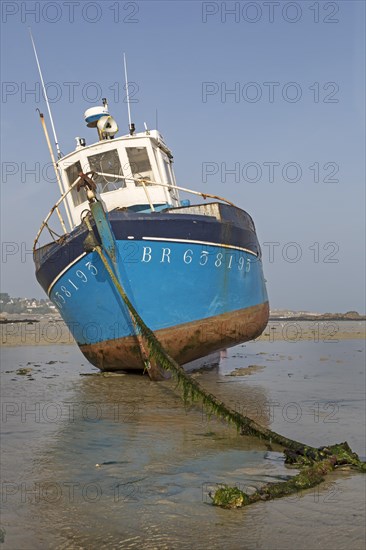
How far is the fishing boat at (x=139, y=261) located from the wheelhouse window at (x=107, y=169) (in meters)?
0.02

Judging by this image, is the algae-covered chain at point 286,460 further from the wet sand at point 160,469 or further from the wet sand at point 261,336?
the wet sand at point 261,336

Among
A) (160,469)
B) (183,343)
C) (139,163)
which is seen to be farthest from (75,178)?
(160,469)

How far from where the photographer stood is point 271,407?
30.2 feet

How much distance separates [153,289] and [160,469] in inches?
234

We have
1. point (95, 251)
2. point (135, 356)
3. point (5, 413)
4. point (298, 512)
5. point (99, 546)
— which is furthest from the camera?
point (135, 356)

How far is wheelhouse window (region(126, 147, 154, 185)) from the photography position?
45.6 feet

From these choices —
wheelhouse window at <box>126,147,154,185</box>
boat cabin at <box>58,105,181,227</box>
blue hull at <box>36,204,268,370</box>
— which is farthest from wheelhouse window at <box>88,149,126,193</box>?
blue hull at <box>36,204,268,370</box>

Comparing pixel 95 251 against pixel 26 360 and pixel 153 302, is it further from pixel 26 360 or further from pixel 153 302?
pixel 26 360

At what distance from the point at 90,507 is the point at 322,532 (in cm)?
175

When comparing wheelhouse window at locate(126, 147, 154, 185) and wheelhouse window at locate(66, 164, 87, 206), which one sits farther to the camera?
wheelhouse window at locate(66, 164, 87, 206)

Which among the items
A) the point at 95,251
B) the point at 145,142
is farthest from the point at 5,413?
the point at 145,142

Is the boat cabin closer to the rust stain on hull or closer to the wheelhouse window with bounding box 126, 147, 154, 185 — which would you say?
the wheelhouse window with bounding box 126, 147, 154, 185

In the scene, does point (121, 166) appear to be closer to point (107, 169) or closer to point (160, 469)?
point (107, 169)

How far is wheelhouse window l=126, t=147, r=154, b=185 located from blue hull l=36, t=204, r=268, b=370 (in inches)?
109
